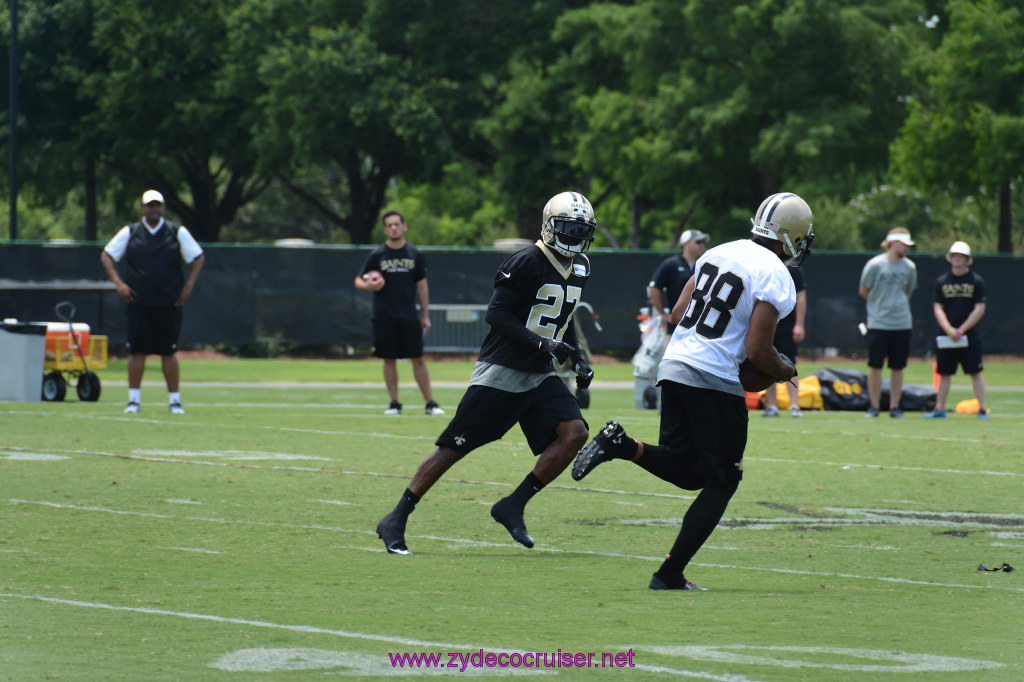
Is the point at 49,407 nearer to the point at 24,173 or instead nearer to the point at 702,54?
the point at 702,54

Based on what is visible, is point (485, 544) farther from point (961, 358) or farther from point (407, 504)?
point (961, 358)

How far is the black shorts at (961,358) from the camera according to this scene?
1688 centimetres

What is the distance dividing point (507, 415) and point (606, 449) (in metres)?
1.00

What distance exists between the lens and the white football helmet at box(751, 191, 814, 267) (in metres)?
6.68

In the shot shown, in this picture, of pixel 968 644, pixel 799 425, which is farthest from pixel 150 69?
pixel 968 644

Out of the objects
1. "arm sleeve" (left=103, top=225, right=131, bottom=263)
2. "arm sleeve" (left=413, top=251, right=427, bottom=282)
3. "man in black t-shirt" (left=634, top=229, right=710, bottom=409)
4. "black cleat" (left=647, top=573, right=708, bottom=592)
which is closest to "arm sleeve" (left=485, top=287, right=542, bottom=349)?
"black cleat" (left=647, top=573, right=708, bottom=592)

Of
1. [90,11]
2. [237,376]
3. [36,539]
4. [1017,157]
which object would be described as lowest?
[237,376]

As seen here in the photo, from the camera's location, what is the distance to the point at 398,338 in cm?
1545

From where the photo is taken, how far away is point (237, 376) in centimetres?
2516

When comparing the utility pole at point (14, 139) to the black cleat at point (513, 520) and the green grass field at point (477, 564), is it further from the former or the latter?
the black cleat at point (513, 520)

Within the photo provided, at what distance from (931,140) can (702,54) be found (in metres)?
8.48

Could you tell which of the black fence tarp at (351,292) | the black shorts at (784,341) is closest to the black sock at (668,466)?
the black shorts at (784,341)

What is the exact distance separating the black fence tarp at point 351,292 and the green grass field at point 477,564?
1672 centimetres

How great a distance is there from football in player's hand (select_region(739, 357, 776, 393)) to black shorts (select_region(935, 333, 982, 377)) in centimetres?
1074
